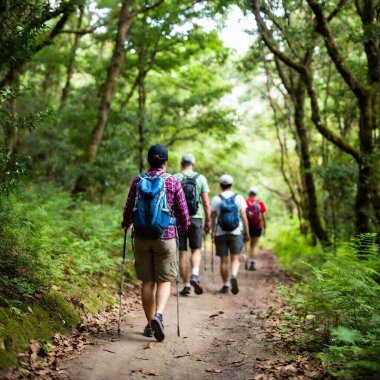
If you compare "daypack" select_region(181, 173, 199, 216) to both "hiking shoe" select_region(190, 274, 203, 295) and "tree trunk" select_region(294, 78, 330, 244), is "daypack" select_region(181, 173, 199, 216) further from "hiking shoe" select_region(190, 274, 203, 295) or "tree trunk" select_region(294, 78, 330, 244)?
"tree trunk" select_region(294, 78, 330, 244)

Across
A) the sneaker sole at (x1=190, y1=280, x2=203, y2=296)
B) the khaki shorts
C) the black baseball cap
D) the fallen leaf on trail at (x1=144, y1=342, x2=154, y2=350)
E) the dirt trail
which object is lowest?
the dirt trail

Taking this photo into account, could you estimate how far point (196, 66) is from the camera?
19.9 metres

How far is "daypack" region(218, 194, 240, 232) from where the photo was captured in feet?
30.0

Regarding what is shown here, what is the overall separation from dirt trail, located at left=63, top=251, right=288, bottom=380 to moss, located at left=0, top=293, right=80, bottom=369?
0.53 meters

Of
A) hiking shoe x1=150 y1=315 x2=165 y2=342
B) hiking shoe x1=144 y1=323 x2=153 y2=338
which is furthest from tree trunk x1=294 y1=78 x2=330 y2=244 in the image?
hiking shoe x1=150 y1=315 x2=165 y2=342

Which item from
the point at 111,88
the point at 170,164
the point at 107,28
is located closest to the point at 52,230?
the point at 111,88

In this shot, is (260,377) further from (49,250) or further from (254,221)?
(254,221)

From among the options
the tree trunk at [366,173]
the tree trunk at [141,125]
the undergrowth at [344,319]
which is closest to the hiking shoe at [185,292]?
the undergrowth at [344,319]

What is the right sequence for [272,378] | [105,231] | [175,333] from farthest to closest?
[105,231]
[175,333]
[272,378]

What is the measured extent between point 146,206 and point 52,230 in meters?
3.18

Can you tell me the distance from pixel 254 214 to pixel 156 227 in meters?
8.20

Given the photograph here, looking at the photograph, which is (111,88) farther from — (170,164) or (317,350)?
(317,350)

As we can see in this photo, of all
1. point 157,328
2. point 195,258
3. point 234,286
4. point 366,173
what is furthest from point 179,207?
point 366,173

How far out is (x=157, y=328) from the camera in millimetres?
5492
